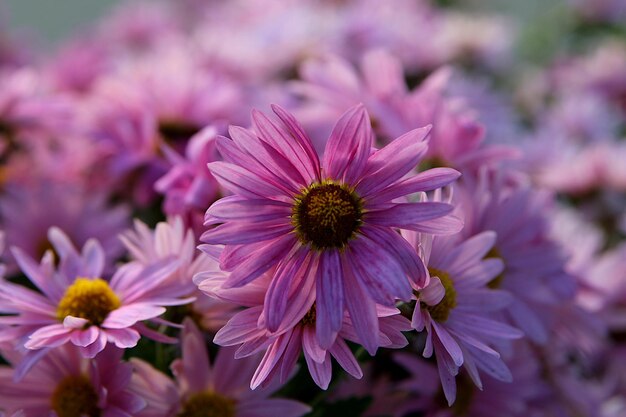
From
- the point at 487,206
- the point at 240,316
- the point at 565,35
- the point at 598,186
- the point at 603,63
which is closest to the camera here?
the point at 240,316

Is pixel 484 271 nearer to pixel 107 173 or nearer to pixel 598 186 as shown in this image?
pixel 107 173

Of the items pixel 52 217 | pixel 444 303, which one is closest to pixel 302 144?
pixel 444 303

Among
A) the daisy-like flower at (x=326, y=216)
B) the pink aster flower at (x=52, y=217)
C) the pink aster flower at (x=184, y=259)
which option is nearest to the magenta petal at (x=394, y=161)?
the daisy-like flower at (x=326, y=216)

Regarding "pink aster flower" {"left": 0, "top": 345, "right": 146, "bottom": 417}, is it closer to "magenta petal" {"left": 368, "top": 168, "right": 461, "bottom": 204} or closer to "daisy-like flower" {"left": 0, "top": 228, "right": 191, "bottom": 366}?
"daisy-like flower" {"left": 0, "top": 228, "right": 191, "bottom": 366}

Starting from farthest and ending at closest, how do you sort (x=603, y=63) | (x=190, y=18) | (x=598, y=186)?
(x=190, y=18)
(x=603, y=63)
(x=598, y=186)

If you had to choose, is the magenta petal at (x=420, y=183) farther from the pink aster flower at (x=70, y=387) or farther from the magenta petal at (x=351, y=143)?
the pink aster flower at (x=70, y=387)

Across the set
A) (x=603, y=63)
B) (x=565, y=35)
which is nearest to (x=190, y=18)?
(x=565, y=35)
